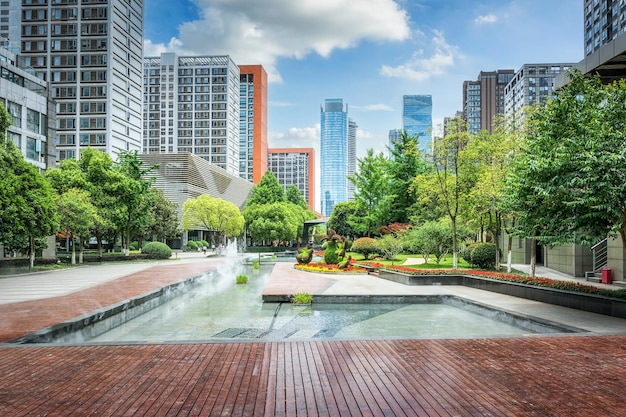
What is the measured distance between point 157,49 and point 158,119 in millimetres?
23332

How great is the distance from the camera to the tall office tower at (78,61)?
70125 millimetres

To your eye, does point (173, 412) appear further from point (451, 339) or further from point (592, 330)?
point (592, 330)

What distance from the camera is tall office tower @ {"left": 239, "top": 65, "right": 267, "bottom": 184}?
150 meters

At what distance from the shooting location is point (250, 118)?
15212 cm

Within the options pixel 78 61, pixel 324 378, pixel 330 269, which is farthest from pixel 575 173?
pixel 78 61

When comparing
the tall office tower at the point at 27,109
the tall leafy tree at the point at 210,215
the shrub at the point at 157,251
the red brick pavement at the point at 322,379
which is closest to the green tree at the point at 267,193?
the tall leafy tree at the point at 210,215

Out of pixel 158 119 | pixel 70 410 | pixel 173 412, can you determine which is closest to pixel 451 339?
pixel 173 412

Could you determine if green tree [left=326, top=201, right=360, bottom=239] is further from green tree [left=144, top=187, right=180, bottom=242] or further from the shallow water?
the shallow water

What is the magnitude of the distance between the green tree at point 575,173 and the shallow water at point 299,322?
9.86ft

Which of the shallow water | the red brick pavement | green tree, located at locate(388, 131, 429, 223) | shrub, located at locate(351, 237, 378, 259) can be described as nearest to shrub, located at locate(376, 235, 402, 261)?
shrub, located at locate(351, 237, 378, 259)

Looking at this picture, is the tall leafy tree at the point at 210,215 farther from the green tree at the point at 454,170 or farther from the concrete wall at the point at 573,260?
the concrete wall at the point at 573,260

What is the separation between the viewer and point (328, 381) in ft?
19.7

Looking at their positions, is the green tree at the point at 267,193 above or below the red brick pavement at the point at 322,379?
above

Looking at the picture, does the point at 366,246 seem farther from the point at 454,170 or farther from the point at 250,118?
the point at 250,118
